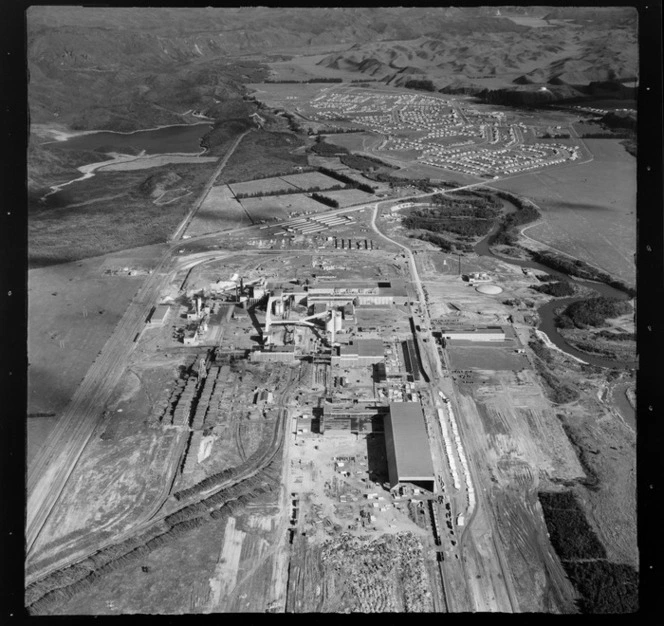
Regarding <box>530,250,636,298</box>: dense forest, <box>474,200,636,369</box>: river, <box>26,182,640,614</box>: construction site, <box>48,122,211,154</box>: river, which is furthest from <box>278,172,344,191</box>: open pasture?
<box>26,182,640,614</box>: construction site

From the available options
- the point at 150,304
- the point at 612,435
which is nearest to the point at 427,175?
the point at 150,304

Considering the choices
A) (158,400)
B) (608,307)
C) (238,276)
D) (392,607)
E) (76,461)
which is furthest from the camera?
(238,276)

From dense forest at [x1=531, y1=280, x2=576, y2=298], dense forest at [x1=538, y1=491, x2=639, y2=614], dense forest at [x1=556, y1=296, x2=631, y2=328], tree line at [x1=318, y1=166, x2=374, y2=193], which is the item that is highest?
tree line at [x1=318, y1=166, x2=374, y2=193]

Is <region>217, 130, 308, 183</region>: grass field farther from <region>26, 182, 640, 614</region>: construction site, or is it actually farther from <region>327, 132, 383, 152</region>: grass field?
<region>26, 182, 640, 614</region>: construction site

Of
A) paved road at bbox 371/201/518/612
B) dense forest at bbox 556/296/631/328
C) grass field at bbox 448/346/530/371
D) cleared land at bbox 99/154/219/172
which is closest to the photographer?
paved road at bbox 371/201/518/612

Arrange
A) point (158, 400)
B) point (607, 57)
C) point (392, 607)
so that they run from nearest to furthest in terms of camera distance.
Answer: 1. point (392, 607)
2. point (158, 400)
3. point (607, 57)

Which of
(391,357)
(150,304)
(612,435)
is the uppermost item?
(150,304)

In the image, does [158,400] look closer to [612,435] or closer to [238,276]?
[238,276]
